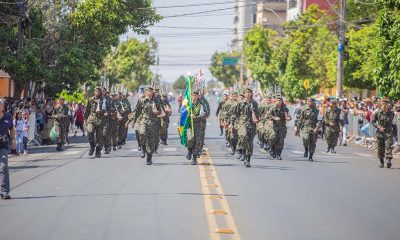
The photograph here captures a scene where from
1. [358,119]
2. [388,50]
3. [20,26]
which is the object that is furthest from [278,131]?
[358,119]

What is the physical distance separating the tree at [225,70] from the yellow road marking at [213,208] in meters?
146

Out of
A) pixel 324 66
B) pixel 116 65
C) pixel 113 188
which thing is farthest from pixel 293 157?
pixel 116 65

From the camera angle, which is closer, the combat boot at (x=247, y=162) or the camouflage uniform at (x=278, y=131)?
the combat boot at (x=247, y=162)

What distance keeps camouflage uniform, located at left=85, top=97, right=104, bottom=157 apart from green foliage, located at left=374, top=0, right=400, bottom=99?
849 centimetres

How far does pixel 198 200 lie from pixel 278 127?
12772mm

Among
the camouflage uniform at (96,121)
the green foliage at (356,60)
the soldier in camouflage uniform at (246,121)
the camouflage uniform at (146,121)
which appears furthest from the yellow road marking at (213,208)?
the green foliage at (356,60)

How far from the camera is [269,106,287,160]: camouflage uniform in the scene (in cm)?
2823

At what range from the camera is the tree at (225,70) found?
171 metres

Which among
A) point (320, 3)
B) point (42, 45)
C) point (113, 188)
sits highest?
point (320, 3)

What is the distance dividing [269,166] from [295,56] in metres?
45.7

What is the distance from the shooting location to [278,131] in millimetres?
28344

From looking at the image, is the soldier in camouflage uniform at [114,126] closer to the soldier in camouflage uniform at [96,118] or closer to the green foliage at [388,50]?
the soldier in camouflage uniform at [96,118]

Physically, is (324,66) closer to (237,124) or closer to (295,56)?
(295,56)

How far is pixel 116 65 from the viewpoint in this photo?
3332 inches
